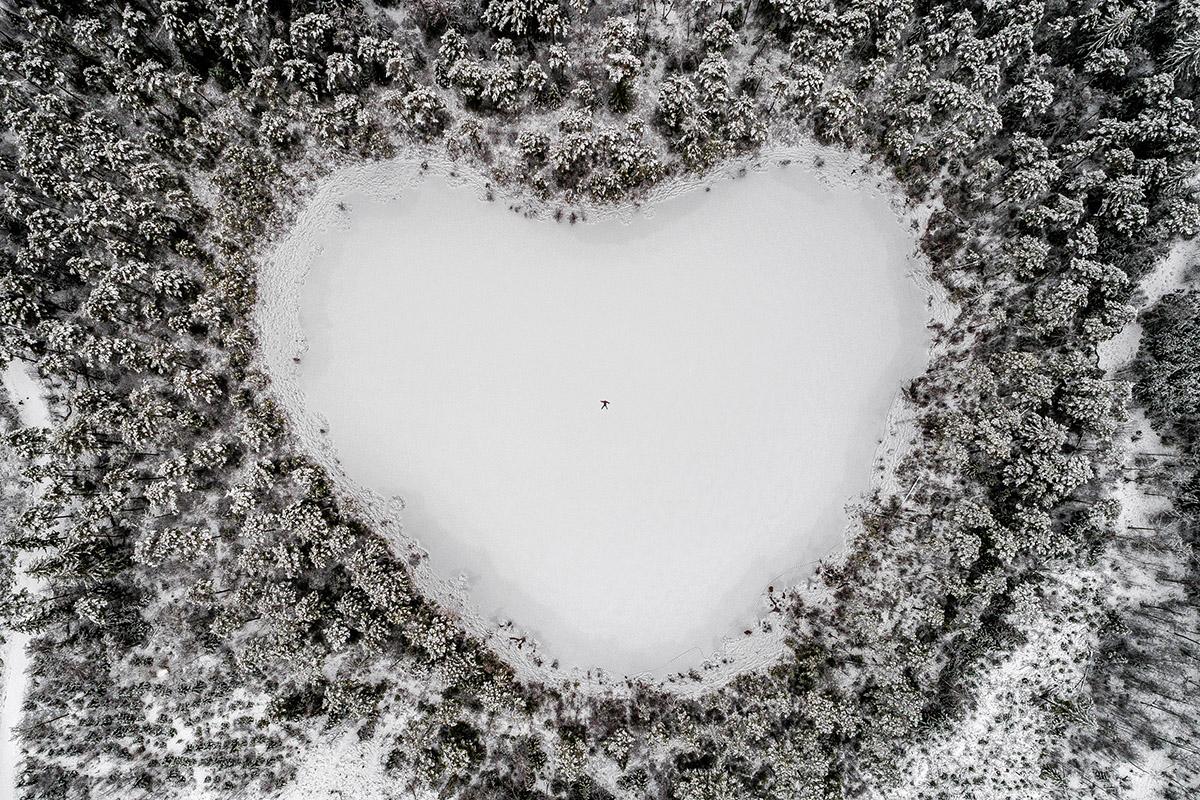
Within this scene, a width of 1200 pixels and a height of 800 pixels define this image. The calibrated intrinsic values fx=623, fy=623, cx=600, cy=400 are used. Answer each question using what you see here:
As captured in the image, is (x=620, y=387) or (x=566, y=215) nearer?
(x=620, y=387)

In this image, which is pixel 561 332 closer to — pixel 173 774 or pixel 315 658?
pixel 315 658

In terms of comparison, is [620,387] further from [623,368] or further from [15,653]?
[15,653]

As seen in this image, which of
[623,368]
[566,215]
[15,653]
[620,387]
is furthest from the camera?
[566,215]

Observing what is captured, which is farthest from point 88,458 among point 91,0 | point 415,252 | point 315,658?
point 91,0

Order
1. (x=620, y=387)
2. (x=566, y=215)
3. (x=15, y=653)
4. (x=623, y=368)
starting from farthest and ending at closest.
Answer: (x=566, y=215) < (x=623, y=368) < (x=620, y=387) < (x=15, y=653)

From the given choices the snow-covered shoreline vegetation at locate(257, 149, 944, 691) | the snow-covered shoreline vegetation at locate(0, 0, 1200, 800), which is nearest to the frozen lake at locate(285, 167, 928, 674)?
the snow-covered shoreline vegetation at locate(257, 149, 944, 691)

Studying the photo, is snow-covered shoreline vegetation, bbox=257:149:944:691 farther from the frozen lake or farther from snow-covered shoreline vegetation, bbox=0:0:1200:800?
snow-covered shoreline vegetation, bbox=0:0:1200:800

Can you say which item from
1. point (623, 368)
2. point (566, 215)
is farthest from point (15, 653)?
point (566, 215)
